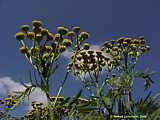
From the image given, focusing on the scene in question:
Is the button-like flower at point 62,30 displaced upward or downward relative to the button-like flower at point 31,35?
upward

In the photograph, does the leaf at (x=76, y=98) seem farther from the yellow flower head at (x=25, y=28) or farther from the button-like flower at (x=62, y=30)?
the yellow flower head at (x=25, y=28)

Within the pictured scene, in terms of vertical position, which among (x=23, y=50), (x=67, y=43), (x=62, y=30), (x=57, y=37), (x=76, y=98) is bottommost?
(x=76, y=98)

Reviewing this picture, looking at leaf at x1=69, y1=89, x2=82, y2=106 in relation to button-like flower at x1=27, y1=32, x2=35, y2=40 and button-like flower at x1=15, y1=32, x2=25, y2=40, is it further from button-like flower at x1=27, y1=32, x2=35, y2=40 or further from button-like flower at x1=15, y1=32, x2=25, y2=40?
button-like flower at x1=15, y1=32, x2=25, y2=40

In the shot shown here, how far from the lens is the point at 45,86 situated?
537 cm

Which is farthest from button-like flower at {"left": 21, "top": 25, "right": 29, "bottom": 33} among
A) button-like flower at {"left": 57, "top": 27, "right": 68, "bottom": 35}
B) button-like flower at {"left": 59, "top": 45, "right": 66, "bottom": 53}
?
button-like flower at {"left": 59, "top": 45, "right": 66, "bottom": 53}

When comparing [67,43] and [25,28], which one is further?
[25,28]

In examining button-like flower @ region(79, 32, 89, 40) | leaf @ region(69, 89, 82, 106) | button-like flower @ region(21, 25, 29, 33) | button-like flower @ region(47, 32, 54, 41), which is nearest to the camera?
leaf @ region(69, 89, 82, 106)

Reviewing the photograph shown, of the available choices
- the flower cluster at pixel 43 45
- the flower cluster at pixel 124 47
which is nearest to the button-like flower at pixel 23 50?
the flower cluster at pixel 43 45

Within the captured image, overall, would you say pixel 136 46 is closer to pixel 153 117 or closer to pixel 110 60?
pixel 110 60

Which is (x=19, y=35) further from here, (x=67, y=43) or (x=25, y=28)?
(x=67, y=43)

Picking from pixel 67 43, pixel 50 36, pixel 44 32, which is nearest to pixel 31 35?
pixel 44 32

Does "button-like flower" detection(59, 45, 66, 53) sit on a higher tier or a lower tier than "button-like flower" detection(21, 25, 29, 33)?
lower

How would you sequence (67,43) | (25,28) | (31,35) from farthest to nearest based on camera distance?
1. (25,28)
2. (67,43)
3. (31,35)

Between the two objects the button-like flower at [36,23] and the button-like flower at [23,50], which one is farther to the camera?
the button-like flower at [36,23]
